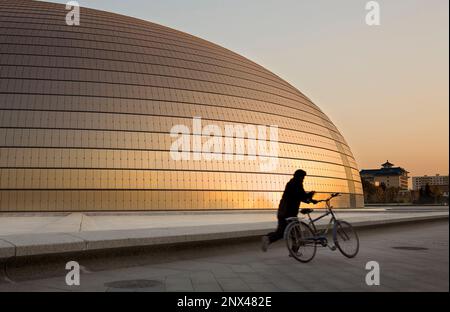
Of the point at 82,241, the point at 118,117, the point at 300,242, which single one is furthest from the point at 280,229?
the point at 118,117

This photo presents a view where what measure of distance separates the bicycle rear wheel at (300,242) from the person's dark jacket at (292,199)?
33cm

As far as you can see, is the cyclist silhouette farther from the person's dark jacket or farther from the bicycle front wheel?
the bicycle front wheel

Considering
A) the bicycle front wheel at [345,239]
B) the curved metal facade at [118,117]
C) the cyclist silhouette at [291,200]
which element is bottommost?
Answer: the bicycle front wheel at [345,239]

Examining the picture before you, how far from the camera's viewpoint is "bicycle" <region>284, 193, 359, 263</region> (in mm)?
9104

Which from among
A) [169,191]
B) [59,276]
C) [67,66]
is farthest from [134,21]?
[59,276]

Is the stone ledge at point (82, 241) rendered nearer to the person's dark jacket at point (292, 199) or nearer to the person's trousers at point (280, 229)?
the person's trousers at point (280, 229)

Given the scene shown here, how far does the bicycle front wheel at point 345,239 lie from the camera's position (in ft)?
31.5

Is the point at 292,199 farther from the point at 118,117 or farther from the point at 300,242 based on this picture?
the point at 118,117

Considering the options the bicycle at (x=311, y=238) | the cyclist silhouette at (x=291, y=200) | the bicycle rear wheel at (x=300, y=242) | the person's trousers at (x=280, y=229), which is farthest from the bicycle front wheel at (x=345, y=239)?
the person's trousers at (x=280, y=229)

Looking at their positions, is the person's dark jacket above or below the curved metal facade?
below

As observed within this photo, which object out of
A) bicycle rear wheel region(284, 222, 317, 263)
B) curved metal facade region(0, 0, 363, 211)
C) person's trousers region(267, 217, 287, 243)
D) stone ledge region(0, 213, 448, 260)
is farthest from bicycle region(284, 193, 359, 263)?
curved metal facade region(0, 0, 363, 211)

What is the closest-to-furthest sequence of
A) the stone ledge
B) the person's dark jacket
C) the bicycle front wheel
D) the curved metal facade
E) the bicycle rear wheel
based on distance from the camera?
the stone ledge, the bicycle rear wheel, the person's dark jacket, the bicycle front wheel, the curved metal facade

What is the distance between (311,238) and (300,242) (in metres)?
0.23

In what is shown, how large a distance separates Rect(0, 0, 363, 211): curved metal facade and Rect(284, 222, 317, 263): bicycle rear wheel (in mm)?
19894
